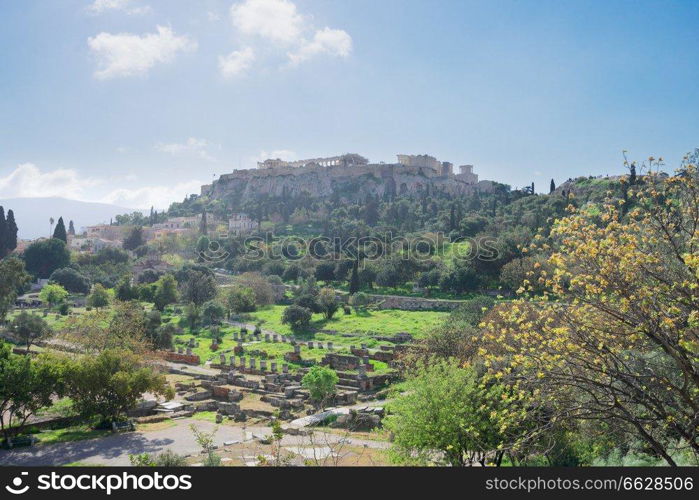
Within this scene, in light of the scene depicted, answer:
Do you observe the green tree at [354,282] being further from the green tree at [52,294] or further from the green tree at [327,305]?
the green tree at [52,294]

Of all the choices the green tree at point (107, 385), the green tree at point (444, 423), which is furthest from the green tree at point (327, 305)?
the green tree at point (444, 423)

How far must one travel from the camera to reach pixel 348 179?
116000mm

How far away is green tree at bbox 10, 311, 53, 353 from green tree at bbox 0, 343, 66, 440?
15.9m

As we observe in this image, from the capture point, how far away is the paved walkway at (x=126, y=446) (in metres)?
17.0

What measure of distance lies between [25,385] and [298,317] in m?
24.4

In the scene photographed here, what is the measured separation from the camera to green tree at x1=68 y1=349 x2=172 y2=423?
20391 mm

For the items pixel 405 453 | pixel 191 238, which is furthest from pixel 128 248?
pixel 405 453

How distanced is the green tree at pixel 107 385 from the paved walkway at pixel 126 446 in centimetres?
130

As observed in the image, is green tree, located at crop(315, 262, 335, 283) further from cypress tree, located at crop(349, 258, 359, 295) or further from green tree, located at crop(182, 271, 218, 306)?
green tree, located at crop(182, 271, 218, 306)

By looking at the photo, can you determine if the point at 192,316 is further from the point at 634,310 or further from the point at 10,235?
the point at 634,310

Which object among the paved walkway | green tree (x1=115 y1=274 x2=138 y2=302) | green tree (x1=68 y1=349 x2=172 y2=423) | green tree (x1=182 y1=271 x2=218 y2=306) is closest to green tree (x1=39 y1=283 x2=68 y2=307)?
green tree (x1=115 y1=274 x2=138 y2=302)

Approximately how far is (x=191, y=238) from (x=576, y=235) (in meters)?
81.0

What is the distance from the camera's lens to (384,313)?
152ft

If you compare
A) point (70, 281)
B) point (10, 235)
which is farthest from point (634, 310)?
point (10, 235)
